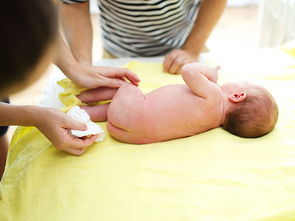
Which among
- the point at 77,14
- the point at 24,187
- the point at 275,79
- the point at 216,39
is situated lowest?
the point at 216,39

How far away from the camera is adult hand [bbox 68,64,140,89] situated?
119cm

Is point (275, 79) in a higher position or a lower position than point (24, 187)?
higher

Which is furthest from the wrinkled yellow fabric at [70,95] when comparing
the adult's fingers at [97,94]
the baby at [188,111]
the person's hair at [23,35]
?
the person's hair at [23,35]

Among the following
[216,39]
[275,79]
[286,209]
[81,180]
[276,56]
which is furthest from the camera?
[216,39]

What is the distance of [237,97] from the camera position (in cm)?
115

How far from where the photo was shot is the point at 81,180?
3.16 feet

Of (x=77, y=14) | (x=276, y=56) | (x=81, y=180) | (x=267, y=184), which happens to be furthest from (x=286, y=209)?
(x=77, y=14)

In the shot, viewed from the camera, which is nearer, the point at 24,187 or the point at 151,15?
the point at 24,187

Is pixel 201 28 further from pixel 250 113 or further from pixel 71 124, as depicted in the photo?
pixel 71 124

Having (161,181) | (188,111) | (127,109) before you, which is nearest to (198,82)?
(188,111)

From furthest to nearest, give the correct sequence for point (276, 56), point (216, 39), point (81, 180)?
point (216, 39), point (276, 56), point (81, 180)

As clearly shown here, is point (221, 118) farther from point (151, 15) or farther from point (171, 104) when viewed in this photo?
point (151, 15)

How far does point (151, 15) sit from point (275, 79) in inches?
19.7

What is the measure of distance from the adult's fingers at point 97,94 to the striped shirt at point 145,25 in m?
0.36
